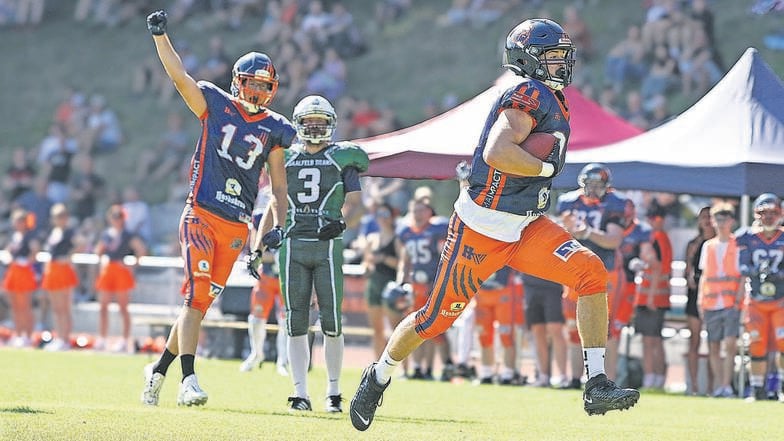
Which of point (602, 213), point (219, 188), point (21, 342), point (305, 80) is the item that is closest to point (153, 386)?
point (219, 188)

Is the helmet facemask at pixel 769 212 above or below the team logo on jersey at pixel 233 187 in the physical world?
above

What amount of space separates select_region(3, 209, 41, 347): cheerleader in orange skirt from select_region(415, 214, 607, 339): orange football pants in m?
11.9

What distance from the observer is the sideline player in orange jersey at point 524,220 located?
7.46m

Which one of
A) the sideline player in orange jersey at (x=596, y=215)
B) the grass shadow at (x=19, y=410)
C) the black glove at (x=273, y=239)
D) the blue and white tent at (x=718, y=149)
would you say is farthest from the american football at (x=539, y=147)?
the sideline player in orange jersey at (x=596, y=215)

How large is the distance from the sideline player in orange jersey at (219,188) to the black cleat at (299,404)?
2.14ft

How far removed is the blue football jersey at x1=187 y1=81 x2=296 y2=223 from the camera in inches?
362

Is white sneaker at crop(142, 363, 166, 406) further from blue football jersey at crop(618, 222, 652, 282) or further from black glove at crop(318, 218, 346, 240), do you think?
blue football jersey at crop(618, 222, 652, 282)

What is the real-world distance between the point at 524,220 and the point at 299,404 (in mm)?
2561

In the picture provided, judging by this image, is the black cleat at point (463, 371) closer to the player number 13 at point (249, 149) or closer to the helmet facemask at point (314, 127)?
the helmet facemask at point (314, 127)

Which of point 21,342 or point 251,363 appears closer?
point 251,363

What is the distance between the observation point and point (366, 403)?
791 cm

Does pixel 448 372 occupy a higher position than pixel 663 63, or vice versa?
pixel 663 63

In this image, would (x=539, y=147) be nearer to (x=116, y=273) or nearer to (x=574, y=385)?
(x=574, y=385)

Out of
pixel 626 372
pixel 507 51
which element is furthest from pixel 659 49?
pixel 507 51
